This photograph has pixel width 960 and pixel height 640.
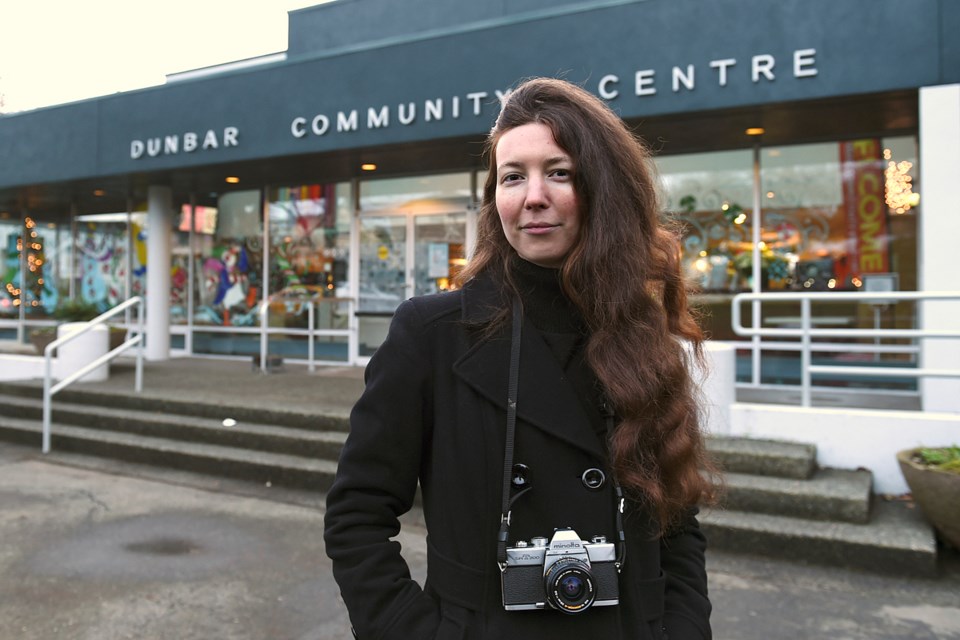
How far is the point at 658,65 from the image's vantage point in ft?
21.4

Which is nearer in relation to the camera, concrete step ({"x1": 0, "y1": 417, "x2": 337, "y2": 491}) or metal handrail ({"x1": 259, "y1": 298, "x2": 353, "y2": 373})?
concrete step ({"x1": 0, "y1": 417, "x2": 337, "y2": 491})

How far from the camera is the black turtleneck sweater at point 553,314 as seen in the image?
138 centimetres

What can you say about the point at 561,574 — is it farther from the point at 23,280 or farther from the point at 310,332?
the point at 23,280

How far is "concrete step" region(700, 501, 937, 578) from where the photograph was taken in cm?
389

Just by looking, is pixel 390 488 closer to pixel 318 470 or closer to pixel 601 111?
pixel 601 111

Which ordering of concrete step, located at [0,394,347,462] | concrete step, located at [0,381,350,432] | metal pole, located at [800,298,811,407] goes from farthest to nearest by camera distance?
concrete step, located at [0,381,350,432]
concrete step, located at [0,394,347,462]
metal pole, located at [800,298,811,407]

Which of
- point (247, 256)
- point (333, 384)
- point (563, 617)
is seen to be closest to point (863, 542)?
point (563, 617)

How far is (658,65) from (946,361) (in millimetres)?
3514

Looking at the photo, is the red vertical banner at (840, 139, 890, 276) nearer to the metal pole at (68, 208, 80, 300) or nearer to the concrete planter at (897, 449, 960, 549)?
the concrete planter at (897, 449, 960, 549)

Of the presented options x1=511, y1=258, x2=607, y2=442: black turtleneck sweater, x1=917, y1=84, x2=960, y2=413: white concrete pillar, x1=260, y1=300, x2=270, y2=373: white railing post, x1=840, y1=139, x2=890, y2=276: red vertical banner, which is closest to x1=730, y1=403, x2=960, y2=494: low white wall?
x1=917, y1=84, x2=960, y2=413: white concrete pillar

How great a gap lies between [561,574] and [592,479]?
0.58 feet

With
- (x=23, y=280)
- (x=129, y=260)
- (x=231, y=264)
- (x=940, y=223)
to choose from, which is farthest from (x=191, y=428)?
(x=23, y=280)

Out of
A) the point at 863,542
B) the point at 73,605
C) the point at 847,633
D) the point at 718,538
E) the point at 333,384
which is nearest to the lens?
the point at 847,633

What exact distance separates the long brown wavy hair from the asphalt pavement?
7.63ft
